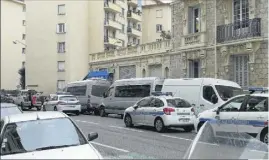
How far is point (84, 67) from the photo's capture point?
167ft

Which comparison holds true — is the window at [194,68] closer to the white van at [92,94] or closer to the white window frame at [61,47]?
the white van at [92,94]

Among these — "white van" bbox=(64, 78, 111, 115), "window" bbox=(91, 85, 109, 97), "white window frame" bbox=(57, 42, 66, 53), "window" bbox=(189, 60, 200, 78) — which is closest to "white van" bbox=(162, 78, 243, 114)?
"window" bbox=(189, 60, 200, 78)

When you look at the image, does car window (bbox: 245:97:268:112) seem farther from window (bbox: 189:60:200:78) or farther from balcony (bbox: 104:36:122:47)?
balcony (bbox: 104:36:122:47)

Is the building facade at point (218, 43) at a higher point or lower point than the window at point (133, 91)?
higher

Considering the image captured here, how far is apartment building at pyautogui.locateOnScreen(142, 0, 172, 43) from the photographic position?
6769 cm

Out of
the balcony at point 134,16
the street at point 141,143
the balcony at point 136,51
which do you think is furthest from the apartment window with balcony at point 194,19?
the balcony at point 134,16

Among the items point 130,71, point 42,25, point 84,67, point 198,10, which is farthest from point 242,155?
point 42,25

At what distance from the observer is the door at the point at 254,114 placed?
40.5 ft

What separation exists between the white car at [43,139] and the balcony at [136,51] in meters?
23.8

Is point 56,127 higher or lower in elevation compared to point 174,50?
lower

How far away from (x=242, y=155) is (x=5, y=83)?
3583 mm

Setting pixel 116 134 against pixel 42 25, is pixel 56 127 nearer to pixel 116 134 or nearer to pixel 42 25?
pixel 116 134

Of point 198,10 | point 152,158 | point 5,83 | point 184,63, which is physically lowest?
point 152,158

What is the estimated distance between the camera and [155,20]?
225 feet
